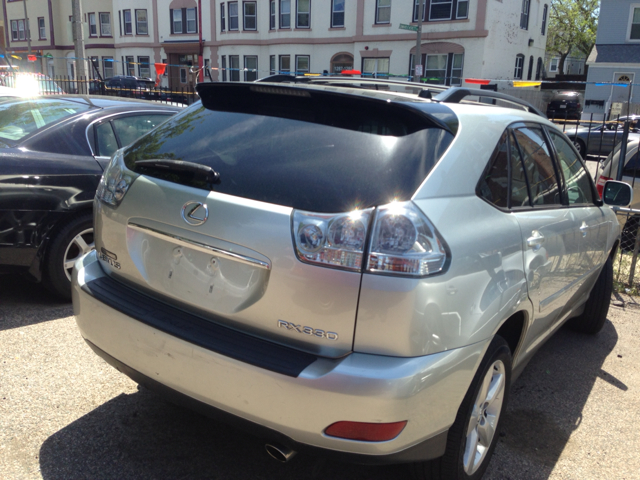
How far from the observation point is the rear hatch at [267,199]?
2.06 meters

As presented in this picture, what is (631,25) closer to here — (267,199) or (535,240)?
(535,240)

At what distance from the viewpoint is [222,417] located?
2217 mm

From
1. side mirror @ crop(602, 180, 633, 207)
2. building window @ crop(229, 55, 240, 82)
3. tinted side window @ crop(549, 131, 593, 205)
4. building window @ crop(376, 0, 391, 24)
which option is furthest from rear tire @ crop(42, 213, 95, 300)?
building window @ crop(229, 55, 240, 82)

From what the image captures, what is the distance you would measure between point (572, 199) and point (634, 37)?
1328 inches

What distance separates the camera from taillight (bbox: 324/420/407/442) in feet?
6.52

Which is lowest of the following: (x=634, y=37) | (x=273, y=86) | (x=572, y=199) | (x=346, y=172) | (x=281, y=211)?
(x=572, y=199)

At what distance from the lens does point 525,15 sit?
113ft

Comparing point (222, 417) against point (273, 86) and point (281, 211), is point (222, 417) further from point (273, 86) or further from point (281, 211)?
point (273, 86)

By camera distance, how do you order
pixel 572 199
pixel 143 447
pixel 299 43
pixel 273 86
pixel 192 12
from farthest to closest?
pixel 192 12 → pixel 299 43 → pixel 572 199 → pixel 143 447 → pixel 273 86

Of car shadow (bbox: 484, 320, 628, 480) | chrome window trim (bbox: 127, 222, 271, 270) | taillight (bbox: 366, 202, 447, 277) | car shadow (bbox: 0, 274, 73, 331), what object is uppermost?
taillight (bbox: 366, 202, 447, 277)

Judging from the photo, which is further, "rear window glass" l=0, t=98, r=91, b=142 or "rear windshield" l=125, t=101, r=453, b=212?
"rear window glass" l=0, t=98, r=91, b=142

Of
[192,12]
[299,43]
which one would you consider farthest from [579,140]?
[192,12]

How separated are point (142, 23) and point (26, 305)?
44.0 m

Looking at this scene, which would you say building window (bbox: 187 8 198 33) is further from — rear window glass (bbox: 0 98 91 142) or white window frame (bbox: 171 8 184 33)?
rear window glass (bbox: 0 98 91 142)
